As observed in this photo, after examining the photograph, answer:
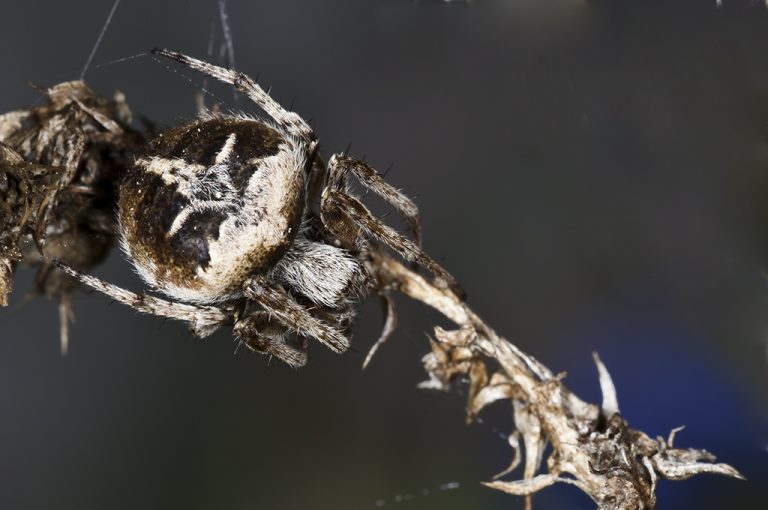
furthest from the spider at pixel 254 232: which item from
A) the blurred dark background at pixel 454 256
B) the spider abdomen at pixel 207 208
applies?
the blurred dark background at pixel 454 256

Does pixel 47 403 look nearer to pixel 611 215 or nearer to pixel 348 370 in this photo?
pixel 348 370

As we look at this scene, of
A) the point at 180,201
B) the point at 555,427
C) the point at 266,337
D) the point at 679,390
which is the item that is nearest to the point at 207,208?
the point at 180,201

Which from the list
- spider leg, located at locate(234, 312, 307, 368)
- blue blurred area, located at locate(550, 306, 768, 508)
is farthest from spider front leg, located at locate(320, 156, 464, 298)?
blue blurred area, located at locate(550, 306, 768, 508)

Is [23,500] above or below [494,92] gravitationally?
below

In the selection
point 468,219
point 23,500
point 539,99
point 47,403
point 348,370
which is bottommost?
point 23,500

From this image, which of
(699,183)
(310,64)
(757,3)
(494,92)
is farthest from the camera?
(310,64)

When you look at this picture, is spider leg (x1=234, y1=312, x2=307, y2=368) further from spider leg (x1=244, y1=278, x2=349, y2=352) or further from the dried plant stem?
the dried plant stem

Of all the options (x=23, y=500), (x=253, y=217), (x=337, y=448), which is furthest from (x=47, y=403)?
(x=253, y=217)

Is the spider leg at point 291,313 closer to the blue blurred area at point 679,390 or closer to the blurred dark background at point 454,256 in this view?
the blurred dark background at point 454,256
